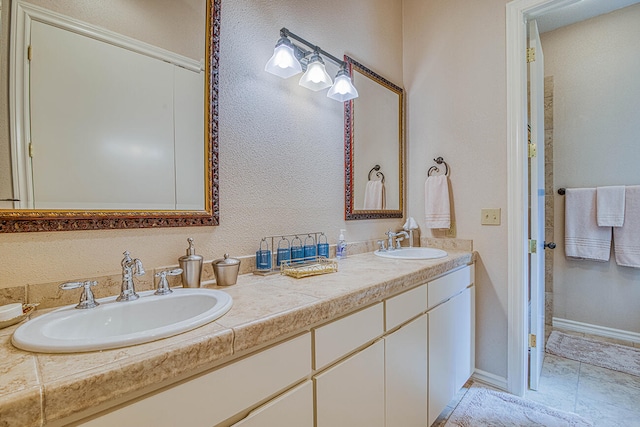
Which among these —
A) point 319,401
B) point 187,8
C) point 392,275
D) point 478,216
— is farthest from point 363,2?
point 319,401

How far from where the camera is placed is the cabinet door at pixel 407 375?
1177 mm

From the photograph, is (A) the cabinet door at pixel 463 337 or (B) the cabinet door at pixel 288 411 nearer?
(B) the cabinet door at pixel 288 411

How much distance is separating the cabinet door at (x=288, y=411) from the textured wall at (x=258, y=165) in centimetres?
62

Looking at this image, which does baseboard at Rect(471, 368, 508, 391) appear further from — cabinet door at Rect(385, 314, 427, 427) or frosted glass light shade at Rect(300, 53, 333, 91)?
frosted glass light shade at Rect(300, 53, 333, 91)

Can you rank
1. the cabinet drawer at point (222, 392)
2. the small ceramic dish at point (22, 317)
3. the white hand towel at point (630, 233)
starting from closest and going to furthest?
1. the cabinet drawer at point (222, 392)
2. the small ceramic dish at point (22, 317)
3. the white hand towel at point (630, 233)

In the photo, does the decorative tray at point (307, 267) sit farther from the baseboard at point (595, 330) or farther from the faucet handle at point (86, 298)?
the baseboard at point (595, 330)

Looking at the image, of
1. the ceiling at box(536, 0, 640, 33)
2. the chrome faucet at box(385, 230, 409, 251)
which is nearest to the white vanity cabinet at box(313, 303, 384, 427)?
the chrome faucet at box(385, 230, 409, 251)

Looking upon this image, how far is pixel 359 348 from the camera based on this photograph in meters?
1.04

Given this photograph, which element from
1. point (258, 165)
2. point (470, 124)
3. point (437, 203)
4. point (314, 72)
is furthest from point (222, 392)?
point (470, 124)

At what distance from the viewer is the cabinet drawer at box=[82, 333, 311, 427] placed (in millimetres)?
552

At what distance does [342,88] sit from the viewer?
1.69m

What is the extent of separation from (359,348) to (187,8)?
4.68 feet

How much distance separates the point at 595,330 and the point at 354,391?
2.86 meters

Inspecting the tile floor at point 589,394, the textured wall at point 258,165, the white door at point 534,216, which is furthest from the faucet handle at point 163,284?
the white door at point 534,216
